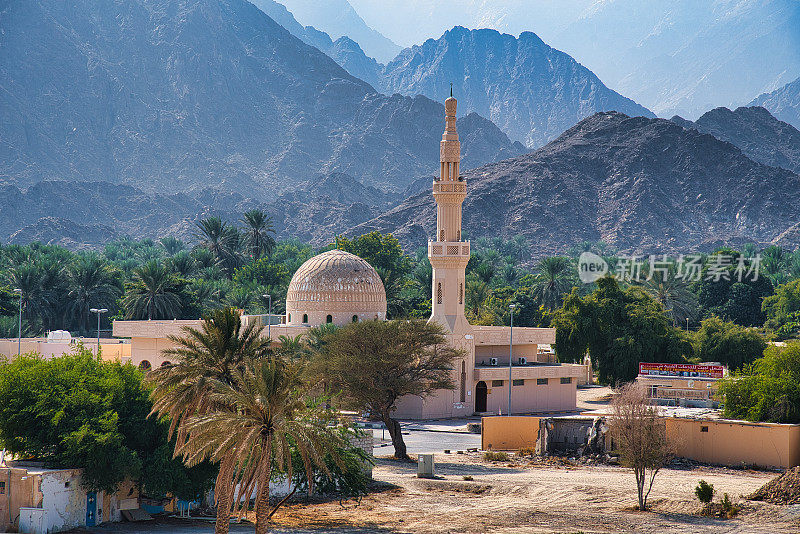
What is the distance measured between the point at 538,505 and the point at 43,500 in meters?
15.6

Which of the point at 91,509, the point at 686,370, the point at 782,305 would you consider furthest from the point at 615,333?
the point at 91,509

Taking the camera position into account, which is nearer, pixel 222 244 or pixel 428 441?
pixel 428 441

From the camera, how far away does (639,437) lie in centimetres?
3741

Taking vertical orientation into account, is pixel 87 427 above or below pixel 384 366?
below

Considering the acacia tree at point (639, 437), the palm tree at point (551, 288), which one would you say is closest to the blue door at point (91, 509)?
the acacia tree at point (639, 437)

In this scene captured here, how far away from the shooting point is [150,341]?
2778 inches

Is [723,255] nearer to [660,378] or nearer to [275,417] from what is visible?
[660,378]

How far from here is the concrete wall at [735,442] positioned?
4494 cm

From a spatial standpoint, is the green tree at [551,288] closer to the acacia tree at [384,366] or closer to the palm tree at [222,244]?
the palm tree at [222,244]

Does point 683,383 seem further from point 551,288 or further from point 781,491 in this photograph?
point 551,288

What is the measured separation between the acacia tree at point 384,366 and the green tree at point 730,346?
30.7m

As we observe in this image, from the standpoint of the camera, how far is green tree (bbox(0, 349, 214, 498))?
107 ft

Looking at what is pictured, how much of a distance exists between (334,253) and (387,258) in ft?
124

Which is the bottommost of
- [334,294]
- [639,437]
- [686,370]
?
[639,437]
